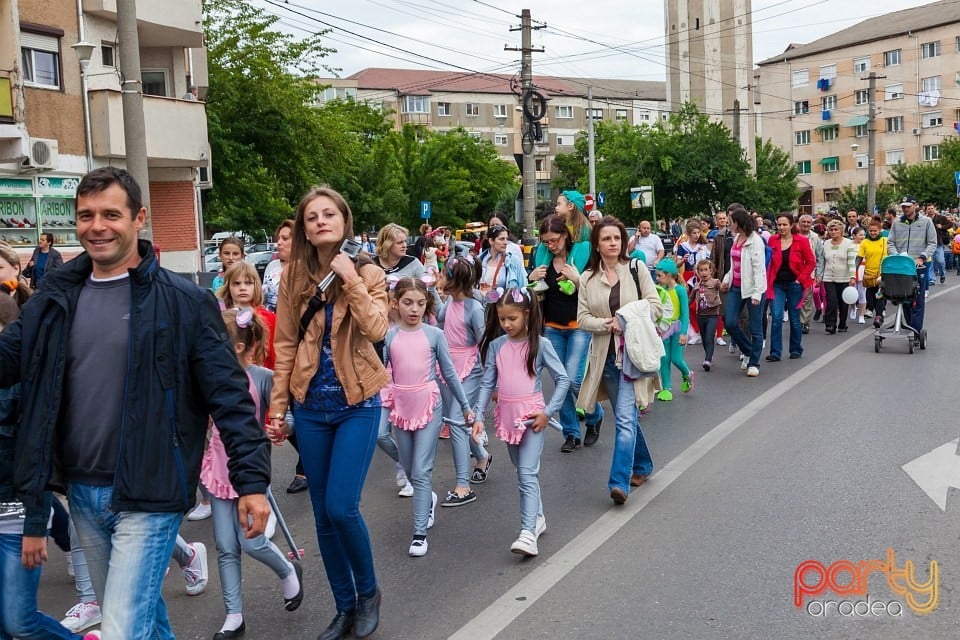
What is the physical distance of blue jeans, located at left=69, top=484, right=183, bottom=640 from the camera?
3234mm

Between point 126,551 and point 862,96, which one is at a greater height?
point 862,96

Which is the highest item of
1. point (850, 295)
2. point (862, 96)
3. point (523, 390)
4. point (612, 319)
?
point (862, 96)

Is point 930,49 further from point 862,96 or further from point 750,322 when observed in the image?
point 750,322

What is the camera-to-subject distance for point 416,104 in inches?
4272

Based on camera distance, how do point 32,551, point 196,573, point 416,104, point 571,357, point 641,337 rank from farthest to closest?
point 416,104 → point 571,357 → point 641,337 → point 196,573 → point 32,551

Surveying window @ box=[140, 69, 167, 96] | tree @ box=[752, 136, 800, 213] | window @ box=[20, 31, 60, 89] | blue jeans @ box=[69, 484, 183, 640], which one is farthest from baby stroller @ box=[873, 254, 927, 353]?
tree @ box=[752, 136, 800, 213]

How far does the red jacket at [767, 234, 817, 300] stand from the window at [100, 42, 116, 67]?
56.4ft

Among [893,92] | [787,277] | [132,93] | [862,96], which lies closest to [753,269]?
[787,277]

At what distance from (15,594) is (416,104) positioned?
107 m

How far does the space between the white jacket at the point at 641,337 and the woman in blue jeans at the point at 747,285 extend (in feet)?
19.1

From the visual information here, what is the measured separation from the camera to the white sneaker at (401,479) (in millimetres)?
7602

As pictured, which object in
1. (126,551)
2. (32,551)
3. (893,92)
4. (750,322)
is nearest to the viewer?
(126,551)

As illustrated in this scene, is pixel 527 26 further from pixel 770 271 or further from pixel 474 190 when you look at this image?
pixel 474 190

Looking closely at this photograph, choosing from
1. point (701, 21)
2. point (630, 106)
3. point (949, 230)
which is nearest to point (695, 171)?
point (949, 230)
